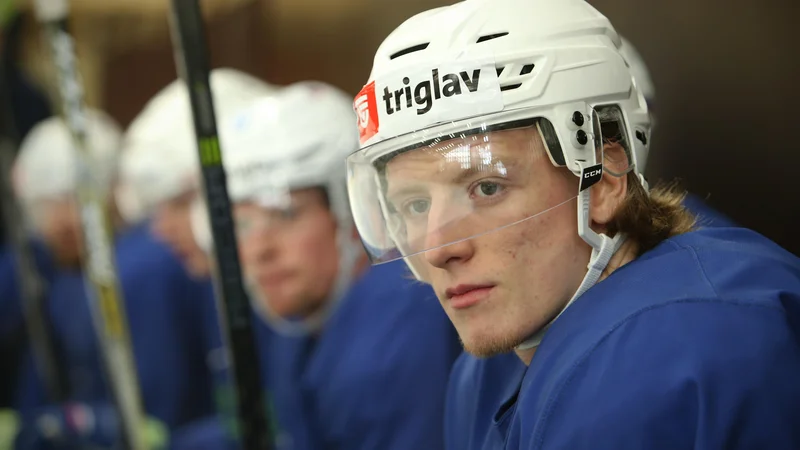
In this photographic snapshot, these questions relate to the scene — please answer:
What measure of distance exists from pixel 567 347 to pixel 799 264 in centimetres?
27

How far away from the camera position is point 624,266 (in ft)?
3.21

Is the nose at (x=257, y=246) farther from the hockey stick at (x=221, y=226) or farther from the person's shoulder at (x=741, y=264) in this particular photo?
the person's shoulder at (x=741, y=264)

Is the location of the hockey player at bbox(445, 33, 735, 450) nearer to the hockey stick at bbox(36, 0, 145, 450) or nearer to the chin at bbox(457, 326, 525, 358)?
the chin at bbox(457, 326, 525, 358)

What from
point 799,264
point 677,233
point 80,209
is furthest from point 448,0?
point 80,209

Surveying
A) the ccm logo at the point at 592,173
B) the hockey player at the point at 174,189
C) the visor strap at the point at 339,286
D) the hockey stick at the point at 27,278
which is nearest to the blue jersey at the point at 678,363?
the ccm logo at the point at 592,173

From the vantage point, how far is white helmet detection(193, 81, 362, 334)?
76.7 inches

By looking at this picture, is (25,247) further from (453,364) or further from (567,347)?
(567,347)

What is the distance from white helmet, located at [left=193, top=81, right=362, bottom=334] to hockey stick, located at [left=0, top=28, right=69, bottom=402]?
3.22 feet

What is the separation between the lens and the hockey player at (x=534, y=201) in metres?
0.90

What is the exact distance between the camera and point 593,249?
997mm

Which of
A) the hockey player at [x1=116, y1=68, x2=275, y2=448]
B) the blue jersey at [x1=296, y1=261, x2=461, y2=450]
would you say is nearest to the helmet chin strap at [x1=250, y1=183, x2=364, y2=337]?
the blue jersey at [x1=296, y1=261, x2=461, y2=450]

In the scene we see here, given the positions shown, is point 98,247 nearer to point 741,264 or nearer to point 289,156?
point 289,156

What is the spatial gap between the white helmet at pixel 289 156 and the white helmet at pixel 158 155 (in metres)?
0.29

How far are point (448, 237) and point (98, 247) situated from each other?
5.03ft
